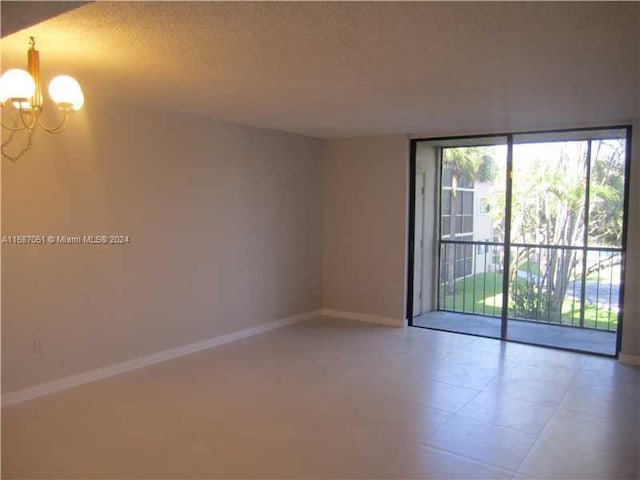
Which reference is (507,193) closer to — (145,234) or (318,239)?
(318,239)

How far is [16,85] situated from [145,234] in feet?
6.41

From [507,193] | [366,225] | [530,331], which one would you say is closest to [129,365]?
[366,225]

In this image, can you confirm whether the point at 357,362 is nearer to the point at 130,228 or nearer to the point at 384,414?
the point at 384,414

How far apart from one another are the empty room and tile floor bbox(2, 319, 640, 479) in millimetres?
23

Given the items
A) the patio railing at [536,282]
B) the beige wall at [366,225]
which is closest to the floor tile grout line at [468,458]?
the patio railing at [536,282]

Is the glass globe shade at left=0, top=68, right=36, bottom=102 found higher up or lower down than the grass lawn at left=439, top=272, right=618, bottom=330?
higher up

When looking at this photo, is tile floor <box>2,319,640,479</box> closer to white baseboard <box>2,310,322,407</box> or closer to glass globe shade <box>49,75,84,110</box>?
white baseboard <box>2,310,322,407</box>

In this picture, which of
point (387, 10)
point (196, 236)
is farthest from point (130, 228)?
point (387, 10)

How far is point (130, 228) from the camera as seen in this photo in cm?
413

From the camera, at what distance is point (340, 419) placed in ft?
10.7

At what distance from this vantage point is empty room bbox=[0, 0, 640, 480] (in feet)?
8.36

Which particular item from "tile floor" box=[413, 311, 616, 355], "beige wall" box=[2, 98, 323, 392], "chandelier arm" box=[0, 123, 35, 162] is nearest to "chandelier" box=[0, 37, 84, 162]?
"chandelier arm" box=[0, 123, 35, 162]

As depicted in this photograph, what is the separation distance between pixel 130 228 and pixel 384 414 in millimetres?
2549

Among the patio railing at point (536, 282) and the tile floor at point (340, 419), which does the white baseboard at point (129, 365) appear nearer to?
the tile floor at point (340, 419)
